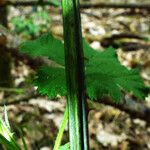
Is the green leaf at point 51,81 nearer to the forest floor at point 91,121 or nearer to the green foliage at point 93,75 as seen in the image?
the green foliage at point 93,75

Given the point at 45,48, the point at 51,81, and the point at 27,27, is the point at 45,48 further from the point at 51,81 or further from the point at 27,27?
the point at 27,27

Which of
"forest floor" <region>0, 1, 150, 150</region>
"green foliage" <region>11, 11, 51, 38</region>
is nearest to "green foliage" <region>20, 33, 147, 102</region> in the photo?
"forest floor" <region>0, 1, 150, 150</region>

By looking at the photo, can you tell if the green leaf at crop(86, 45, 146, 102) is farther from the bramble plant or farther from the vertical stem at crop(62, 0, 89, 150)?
the vertical stem at crop(62, 0, 89, 150)

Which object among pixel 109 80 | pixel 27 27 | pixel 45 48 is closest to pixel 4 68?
pixel 27 27

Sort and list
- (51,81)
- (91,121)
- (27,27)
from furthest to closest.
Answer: (27,27), (91,121), (51,81)

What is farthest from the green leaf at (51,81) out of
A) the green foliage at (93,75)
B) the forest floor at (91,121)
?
the forest floor at (91,121)

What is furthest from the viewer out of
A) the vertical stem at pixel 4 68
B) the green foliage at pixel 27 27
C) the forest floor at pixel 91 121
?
the green foliage at pixel 27 27

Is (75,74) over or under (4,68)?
over
